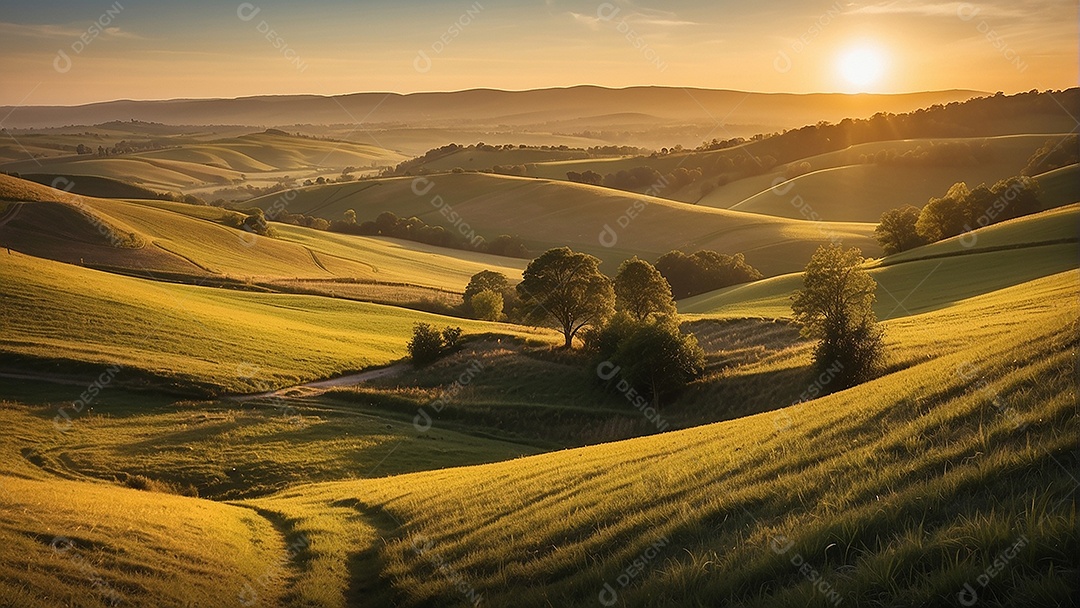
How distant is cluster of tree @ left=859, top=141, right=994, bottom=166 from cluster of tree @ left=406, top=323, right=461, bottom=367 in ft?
442

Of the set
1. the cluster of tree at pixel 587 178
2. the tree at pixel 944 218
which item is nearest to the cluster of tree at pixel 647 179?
the cluster of tree at pixel 587 178

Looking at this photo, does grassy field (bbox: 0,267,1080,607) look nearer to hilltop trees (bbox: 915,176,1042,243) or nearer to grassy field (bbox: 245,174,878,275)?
hilltop trees (bbox: 915,176,1042,243)

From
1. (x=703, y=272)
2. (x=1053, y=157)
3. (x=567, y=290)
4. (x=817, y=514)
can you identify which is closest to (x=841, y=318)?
(x=567, y=290)

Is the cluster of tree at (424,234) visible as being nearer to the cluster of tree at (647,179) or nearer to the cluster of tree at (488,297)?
the cluster of tree at (488,297)

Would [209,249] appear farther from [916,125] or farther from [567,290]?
[916,125]

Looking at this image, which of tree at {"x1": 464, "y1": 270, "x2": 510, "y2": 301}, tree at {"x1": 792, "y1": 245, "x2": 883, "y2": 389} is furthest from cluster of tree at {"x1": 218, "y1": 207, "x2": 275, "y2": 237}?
tree at {"x1": 792, "y1": 245, "x2": 883, "y2": 389}

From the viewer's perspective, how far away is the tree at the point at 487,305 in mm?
78188

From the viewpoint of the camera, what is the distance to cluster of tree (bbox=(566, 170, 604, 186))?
190875 millimetres

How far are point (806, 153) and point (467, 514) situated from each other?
20411 cm

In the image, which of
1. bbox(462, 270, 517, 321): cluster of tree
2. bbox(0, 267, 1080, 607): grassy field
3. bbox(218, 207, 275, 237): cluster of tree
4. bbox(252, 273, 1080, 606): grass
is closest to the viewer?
bbox(252, 273, 1080, 606): grass

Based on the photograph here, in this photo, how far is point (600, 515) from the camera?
12242 millimetres

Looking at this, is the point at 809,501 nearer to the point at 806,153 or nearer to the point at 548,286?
the point at 548,286

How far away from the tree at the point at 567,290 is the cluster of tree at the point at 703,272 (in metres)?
41.5

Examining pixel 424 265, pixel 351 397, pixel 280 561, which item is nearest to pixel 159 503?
pixel 280 561
